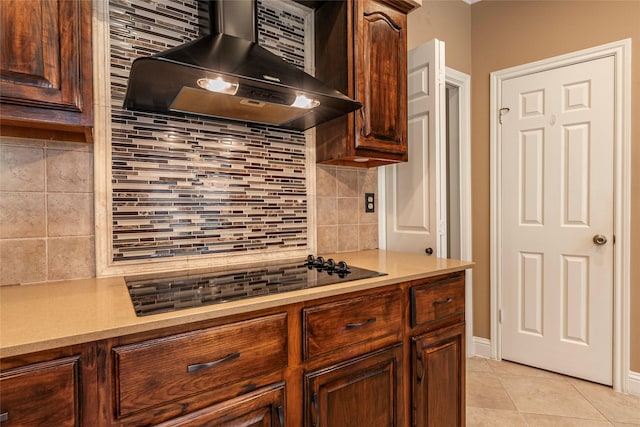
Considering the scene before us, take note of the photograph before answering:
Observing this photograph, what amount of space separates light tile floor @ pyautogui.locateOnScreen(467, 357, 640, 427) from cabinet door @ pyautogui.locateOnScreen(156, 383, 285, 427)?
1.43m

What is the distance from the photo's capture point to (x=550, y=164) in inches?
99.1

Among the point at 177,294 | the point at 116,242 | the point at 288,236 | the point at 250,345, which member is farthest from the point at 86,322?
the point at 288,236

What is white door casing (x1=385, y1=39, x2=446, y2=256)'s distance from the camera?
2016 millimetres

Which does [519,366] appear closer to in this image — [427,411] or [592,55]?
[427,411]

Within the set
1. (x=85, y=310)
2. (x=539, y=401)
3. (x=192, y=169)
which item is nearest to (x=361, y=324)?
(x=85, y=310)

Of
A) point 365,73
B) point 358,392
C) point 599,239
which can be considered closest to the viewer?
point 358,392

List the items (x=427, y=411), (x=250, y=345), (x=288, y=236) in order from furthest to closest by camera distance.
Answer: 1. (x=288, y=236)
2. (x=427, y=411)
3. (x=250, y=345)

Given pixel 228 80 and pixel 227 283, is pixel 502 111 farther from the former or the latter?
pixel 227 283

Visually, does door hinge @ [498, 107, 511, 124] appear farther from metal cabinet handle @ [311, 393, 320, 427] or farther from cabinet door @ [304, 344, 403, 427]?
metal cabinet handle @ [311, 393, 320, 427]

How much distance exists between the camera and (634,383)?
2.24 m

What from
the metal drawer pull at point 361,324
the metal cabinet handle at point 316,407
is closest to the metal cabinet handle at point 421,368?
the metal drawer pull at point 361,324

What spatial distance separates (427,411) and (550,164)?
6.32ft

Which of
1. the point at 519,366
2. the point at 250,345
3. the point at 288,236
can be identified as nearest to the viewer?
the point at 250,345

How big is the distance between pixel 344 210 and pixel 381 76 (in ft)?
2.55
